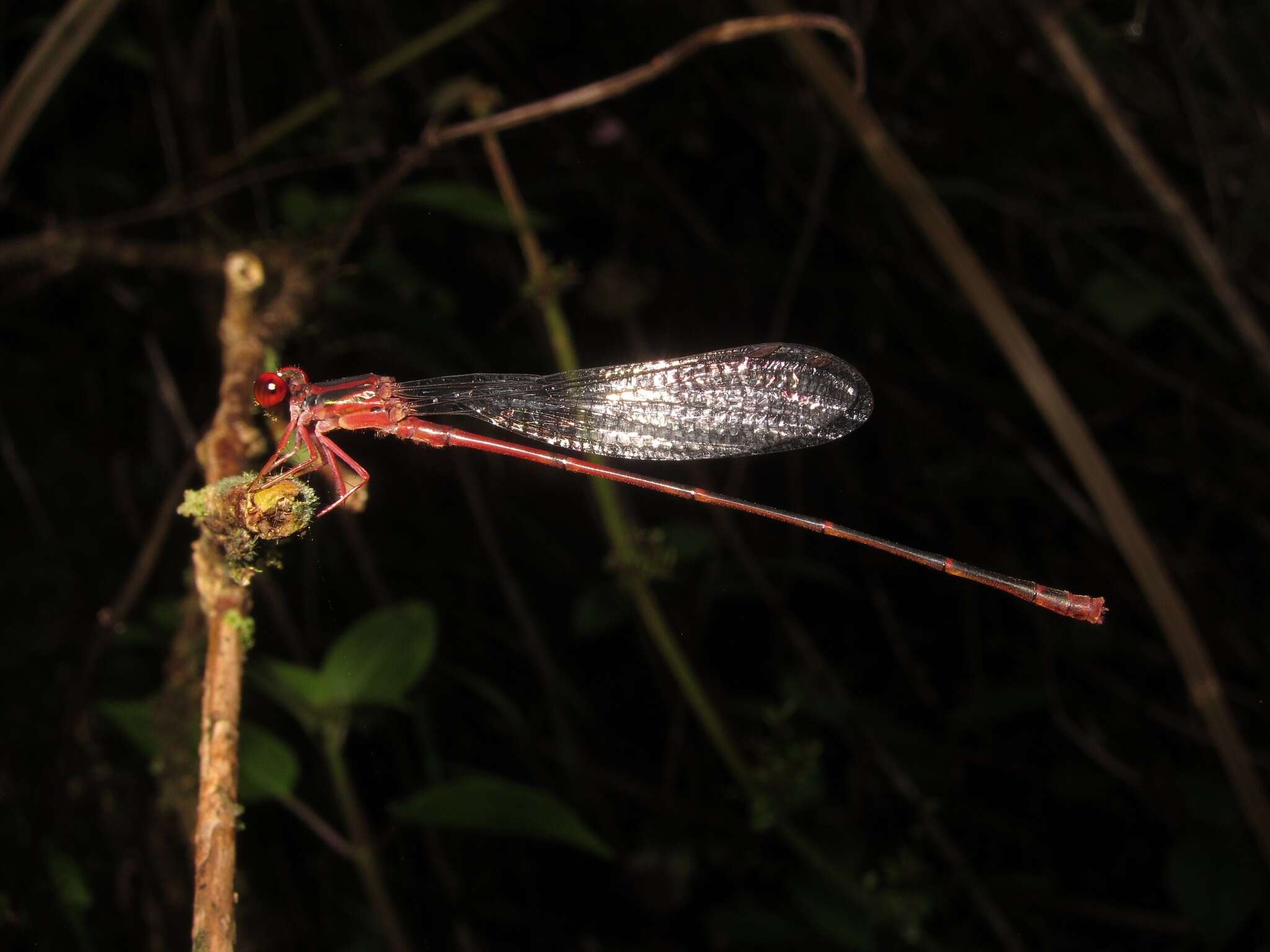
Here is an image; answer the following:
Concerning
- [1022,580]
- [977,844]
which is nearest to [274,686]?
[1022,580]

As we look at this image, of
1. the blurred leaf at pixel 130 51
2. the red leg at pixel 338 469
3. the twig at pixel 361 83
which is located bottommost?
the red leg at pixel 338 469

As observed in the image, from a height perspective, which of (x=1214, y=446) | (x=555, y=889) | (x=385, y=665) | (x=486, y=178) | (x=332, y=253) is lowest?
(x=555, y=889)

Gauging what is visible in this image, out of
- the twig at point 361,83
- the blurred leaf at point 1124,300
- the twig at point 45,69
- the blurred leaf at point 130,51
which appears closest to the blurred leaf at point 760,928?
the blurred leaf at point 1124,300

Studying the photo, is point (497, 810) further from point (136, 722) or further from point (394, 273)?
point (394, 273)

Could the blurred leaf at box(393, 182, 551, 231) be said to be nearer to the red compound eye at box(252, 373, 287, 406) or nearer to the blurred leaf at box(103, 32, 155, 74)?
the blurred leaf at box(103, 32, 155, 74)

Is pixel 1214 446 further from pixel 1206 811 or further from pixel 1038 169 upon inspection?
pixel 1206 811

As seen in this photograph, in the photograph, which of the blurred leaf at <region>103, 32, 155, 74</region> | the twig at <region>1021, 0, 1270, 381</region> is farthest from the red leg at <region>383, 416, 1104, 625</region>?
the blurred leaf at <region>103, 32, 155, 74</region>

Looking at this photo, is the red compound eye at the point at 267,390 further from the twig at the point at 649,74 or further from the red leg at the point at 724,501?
the twig at the point at 649,74

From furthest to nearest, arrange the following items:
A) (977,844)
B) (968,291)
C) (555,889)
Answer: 1. (977,844)
2. (555,889)
3. (968,291)
